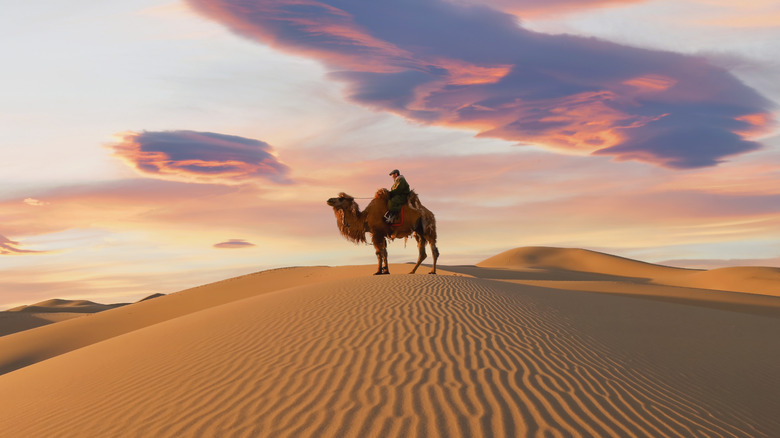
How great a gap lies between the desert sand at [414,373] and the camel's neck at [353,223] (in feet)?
13.7

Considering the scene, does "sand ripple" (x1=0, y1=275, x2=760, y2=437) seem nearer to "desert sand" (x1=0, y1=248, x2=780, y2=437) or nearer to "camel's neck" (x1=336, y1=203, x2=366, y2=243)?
"desert sand" (x1=0, y1=248, x2=780, y2=437)

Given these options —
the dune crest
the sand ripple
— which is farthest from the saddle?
the dune crest

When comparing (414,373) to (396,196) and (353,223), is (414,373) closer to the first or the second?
(396,196)

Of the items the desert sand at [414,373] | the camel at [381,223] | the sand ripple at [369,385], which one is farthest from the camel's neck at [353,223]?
the sand ripple at [369,385]

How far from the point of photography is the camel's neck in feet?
62.8

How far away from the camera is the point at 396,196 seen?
18.4 metres

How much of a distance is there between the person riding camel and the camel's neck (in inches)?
44.4

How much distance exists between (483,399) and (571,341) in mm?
4019

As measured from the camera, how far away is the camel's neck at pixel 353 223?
62.8ft

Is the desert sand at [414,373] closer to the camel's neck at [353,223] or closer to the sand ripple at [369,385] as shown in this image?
the sand ripple at [369,385]

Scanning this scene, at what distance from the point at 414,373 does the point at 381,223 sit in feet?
39.2

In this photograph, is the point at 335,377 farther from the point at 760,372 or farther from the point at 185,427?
the point at 760,372

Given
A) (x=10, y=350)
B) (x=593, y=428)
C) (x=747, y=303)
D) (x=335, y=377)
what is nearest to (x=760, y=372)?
(x=593, y=428)

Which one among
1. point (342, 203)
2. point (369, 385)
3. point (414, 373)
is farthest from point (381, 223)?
point (369, 385)
